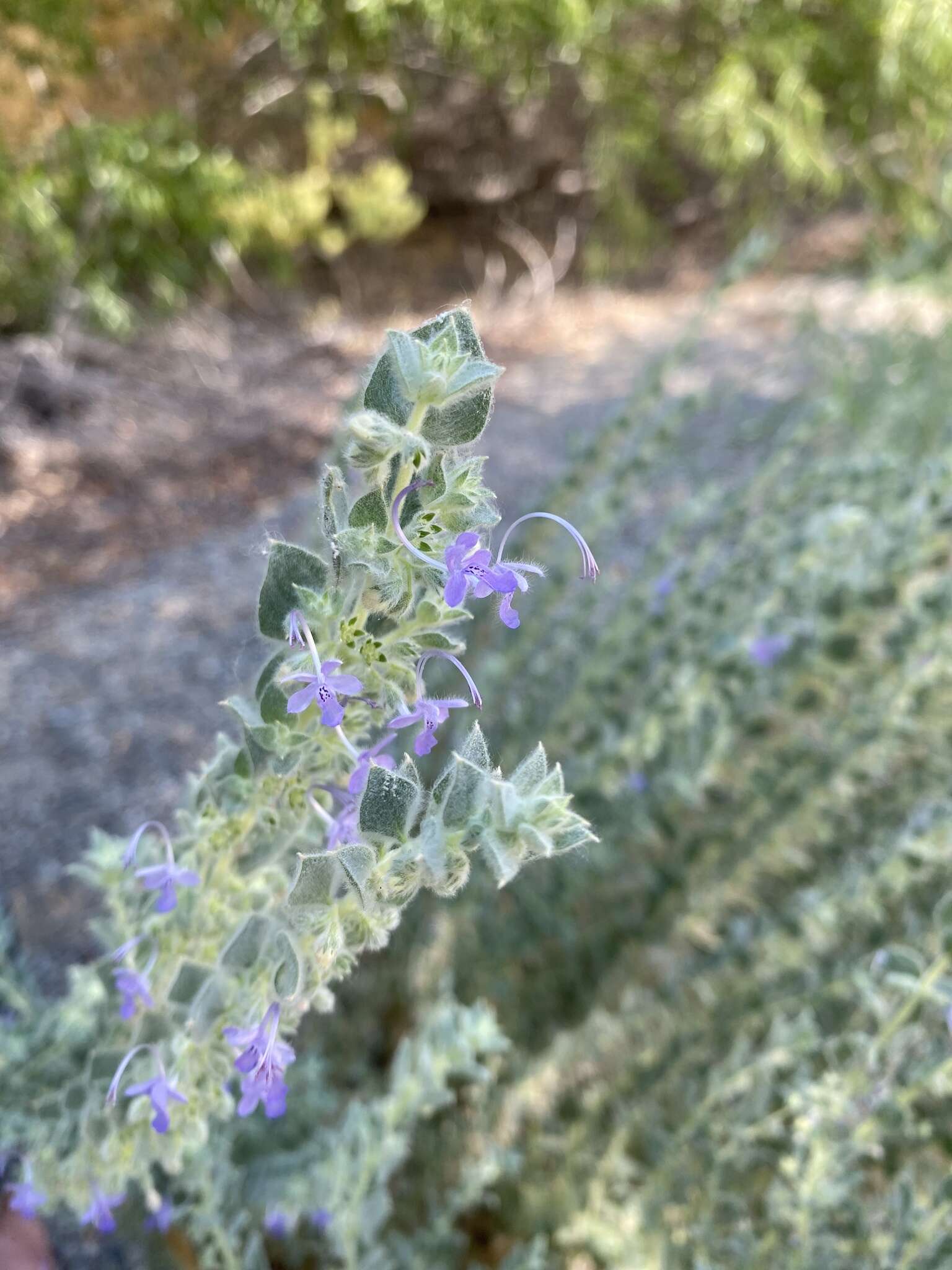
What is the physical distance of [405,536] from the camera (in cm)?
44

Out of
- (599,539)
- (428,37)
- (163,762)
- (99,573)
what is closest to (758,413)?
(599,539)

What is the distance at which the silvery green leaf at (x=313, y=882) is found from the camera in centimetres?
44

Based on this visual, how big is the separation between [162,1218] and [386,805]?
62cm

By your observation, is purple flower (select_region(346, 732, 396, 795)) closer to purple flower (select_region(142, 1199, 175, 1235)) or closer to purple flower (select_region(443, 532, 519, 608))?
purple flower (select_region(443, 532, 519, 608))

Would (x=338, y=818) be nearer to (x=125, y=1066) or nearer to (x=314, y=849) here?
(x=314, y=849)

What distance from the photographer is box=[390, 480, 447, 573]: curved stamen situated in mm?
427

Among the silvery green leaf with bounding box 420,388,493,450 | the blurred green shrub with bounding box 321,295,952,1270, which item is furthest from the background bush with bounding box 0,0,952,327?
the silvery green leaf with bounding box 420,388,493,450

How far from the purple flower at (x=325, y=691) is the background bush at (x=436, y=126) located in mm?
2606

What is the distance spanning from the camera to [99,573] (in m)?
2.60

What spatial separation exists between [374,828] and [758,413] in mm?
3532

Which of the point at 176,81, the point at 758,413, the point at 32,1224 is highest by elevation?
the point at 176,81

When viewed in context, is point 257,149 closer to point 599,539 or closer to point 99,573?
point 99,573

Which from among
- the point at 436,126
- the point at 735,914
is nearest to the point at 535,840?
the point at 735,914

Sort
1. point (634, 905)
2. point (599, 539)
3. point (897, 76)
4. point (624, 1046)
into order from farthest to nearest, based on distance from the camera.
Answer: point (897, 76) < point (599, 539) < point (634, 905) < point (624, 1046)
